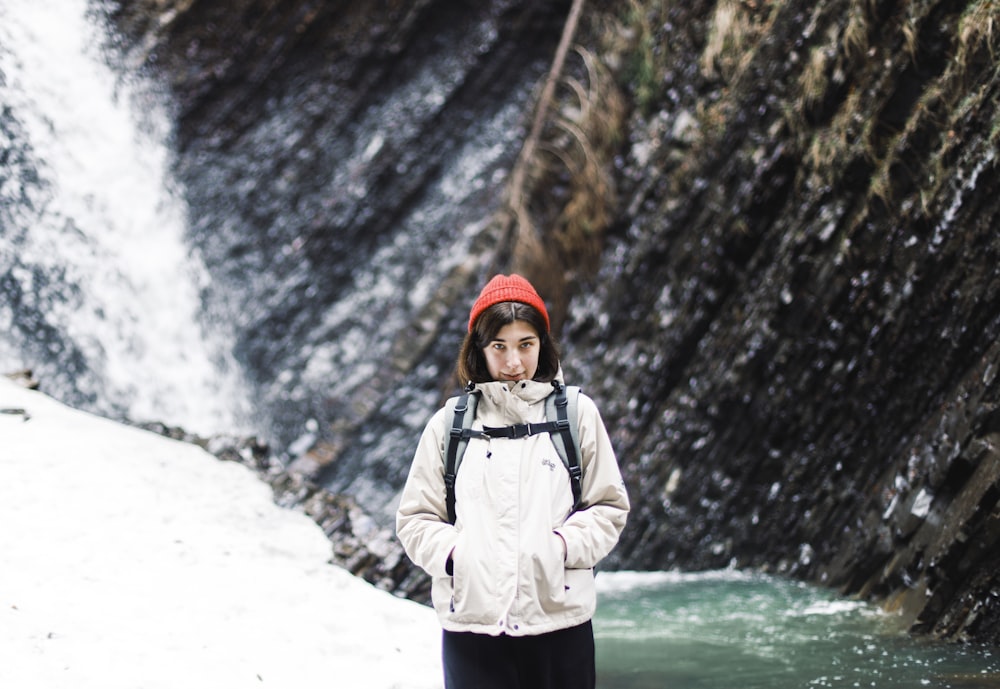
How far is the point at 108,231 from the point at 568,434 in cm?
869

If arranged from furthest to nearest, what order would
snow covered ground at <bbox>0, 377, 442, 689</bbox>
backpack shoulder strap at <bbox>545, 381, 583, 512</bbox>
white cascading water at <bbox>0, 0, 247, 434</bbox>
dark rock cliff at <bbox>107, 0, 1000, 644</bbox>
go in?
white cascading water at <bbox>0, 0, 247, 434</bbox> < dark rock cliff at <bbox>107, 0, 1000, 644</bbox> < snow covered ground at <bbox>0, 377, 442, 689</bbox> < backpack shoulder strap at <bbox>545, 381, 583, 512</bbox>

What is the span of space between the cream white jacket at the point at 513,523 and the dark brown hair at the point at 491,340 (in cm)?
13

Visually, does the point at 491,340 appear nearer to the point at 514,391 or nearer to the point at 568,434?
the point at 514,391

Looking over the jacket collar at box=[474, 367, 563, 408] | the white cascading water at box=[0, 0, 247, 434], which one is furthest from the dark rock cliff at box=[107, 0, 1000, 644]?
the jacket collar at box=[474, 367, 563, 408]

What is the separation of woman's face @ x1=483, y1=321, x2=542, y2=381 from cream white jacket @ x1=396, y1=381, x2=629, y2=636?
0.07 meters

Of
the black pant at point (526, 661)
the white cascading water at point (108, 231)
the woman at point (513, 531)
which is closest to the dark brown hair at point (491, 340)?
the woman at point (513, 531)

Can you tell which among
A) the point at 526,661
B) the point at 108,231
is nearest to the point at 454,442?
the point at 526,661

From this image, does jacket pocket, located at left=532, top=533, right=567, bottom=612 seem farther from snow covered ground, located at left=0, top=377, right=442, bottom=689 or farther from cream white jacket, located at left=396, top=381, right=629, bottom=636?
snow covered ground, located at left=0, top=377, right=442, bottom=689

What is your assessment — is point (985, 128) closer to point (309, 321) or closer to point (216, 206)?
point (309, 321)

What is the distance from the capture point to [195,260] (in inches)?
395

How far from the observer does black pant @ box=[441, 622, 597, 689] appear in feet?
7.60

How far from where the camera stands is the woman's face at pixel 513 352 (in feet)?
8.23

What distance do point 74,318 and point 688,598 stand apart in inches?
278

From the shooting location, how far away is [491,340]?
2537 mm
